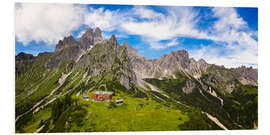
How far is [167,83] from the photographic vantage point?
126188mm

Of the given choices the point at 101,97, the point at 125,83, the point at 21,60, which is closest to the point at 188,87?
the point at 125,83

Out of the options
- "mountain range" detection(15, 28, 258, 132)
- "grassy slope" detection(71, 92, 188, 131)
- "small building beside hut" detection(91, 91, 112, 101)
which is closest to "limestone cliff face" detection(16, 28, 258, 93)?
"mountain range" detection(15, 28, 258, 132)

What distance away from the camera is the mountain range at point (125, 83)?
115 feet

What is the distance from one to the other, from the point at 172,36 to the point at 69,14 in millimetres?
20623

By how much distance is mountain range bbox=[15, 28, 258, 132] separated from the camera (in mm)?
34906

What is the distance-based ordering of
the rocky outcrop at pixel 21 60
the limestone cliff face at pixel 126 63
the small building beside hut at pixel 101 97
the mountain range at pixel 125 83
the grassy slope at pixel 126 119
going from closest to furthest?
the grassy slope at pixel 126 119 → the rocky outcrop at pixel 21 60 → the mountain range at pixel 125 83 → the small building beside hut at pixel 101 97 → the limestone cliff face at pixel 126 63

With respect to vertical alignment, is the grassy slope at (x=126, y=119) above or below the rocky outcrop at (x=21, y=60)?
below

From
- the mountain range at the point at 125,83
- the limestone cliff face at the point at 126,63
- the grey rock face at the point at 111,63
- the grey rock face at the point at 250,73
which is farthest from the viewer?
the grey rock face at the point at 111,63

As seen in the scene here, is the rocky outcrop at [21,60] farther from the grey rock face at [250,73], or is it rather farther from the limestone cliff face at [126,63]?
the grey rock face at [250,73]

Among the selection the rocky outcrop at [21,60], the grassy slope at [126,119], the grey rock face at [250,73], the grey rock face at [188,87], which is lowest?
the grey rock face at [188,87]

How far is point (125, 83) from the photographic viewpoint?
2527 inches

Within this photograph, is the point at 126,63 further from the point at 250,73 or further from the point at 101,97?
the point at 250,73

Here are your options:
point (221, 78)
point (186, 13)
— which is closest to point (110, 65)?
point (186, 13)

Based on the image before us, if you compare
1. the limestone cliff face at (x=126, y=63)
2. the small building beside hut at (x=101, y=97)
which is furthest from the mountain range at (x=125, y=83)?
the small building beside hut at (x=101, y=97)
